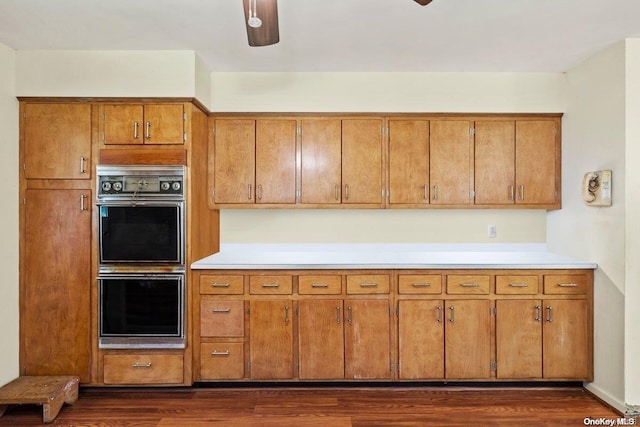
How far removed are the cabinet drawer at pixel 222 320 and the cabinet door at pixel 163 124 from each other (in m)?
1.24

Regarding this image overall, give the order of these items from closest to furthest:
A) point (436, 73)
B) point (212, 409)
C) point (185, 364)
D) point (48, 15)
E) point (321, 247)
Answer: point (48, 15), point (212, 409), point (185, 364), point (436, 73), point (321, 247)

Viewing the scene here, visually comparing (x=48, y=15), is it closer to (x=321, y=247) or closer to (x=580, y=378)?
(x=321, y=247)

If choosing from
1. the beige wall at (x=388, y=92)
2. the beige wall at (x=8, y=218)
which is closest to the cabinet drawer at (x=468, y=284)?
the beige wall at (x=388, y=92)

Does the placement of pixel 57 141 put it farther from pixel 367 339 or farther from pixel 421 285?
pixel 421 285

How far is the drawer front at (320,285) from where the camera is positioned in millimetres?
3002

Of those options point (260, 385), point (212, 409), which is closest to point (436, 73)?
point (260, 385)

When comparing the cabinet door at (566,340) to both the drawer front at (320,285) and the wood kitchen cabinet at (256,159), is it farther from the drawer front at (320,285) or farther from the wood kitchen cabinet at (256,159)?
the wood kitchen cabinet at (256,159)

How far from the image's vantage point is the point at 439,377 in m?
2.99

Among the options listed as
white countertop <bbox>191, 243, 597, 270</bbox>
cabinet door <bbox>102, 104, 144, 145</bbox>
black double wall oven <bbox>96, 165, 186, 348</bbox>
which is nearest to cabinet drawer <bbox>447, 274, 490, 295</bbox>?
white countertop <bbox>191, 243, 597, 270</bbox>

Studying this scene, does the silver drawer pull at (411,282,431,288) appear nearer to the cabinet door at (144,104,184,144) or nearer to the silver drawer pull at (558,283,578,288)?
the silver drawer pull at (558,283,578,288)

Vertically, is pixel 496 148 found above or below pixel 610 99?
below

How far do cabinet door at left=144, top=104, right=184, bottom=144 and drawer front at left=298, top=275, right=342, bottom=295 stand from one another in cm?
138

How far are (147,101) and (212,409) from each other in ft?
7.30

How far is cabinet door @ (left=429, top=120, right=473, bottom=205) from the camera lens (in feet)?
11.0
